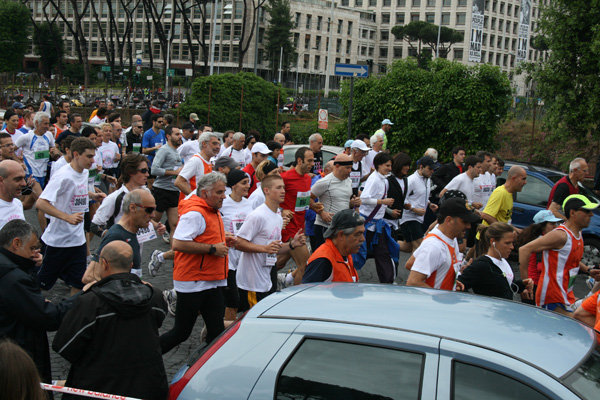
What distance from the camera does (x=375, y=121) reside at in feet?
64.6

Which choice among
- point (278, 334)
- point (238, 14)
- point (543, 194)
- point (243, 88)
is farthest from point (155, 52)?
point (278, 334)

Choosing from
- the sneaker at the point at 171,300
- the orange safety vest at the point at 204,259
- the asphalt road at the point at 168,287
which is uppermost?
the orange safety vest at the point at 204,259

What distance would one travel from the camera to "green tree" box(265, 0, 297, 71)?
9519cm

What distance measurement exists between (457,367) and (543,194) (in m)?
9.47

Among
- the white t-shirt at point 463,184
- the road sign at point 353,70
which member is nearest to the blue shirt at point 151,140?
the road sign at point 353,70

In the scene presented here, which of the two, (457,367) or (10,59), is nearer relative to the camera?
(457,367)

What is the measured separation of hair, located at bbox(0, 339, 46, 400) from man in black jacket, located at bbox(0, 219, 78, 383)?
3.99 ft

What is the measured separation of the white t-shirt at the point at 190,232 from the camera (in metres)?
5.42

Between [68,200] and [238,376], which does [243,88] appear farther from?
[238,376]

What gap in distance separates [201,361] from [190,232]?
7.12 ft

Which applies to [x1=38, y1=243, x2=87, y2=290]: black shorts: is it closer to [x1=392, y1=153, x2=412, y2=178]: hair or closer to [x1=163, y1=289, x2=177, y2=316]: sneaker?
[x1=163, y1=289, x2=177, y2=316]: sneaker

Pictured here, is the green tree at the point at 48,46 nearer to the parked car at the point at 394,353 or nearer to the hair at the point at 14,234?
the hair at the point at 14,234

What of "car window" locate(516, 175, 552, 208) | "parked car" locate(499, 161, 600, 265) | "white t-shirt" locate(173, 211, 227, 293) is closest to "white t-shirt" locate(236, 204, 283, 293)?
"white t-shirt" locate(173, 211, 227, 293)

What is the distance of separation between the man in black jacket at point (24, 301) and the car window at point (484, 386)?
93.0 inches
